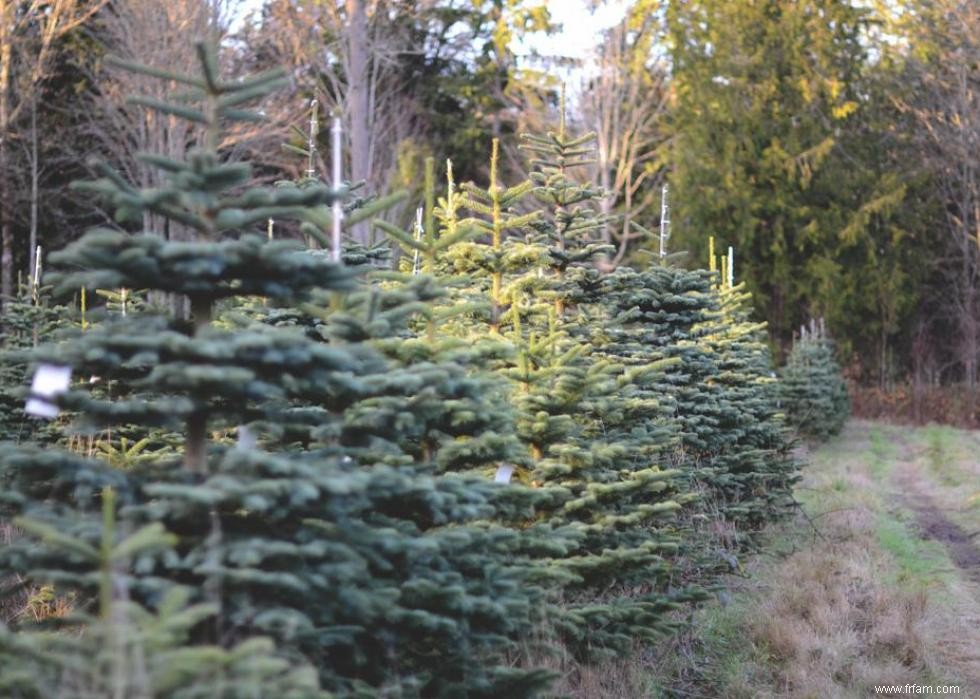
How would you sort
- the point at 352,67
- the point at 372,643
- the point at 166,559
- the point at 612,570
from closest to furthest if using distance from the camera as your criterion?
the point at 166,559 → the point at 372,643 → the point at 612,570 → the point at 352,67

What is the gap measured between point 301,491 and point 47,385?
105cm

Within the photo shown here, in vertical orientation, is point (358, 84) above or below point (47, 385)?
above

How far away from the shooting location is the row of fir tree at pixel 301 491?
3.38 meters

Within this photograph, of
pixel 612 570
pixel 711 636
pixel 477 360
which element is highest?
pixel 477 360

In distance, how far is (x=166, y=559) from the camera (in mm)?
3475

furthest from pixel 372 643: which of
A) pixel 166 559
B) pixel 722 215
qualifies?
pixel 722 215

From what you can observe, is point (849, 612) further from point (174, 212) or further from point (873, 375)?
point (873, 375)

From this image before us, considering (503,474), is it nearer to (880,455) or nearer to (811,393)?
(880,455)

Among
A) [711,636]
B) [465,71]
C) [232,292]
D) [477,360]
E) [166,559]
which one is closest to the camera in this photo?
[166,559]

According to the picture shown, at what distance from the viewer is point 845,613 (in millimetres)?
7039

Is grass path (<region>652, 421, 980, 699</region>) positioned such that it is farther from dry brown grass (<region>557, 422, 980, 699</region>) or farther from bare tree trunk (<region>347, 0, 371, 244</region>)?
bare tree trunk (<region>347, 0, 371, 244</region>)

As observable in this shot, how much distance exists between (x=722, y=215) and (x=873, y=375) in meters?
6.36

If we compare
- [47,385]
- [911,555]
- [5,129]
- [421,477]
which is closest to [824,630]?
[911,555]

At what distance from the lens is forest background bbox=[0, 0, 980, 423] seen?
25.7 m
